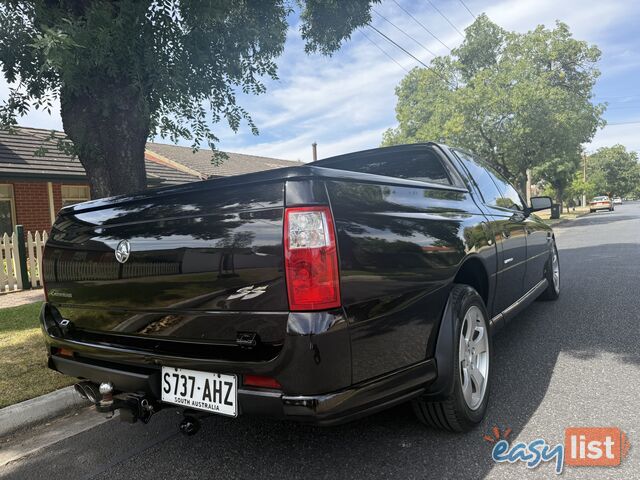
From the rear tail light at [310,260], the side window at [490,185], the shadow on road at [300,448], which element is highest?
the side window at [490,185]

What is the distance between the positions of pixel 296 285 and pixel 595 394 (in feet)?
Answer: 7.89

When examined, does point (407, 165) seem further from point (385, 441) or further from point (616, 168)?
point (616, 168)

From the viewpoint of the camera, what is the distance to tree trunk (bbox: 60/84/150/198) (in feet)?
15.3

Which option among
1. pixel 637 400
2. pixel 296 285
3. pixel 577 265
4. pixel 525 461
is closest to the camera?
pixel 296 285

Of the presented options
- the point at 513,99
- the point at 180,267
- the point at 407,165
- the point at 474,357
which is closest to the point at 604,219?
the point at 513,99

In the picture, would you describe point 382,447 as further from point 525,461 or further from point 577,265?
point 577,265

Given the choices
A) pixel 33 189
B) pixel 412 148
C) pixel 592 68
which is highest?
pixel 592 68

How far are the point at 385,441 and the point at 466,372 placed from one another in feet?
2.00

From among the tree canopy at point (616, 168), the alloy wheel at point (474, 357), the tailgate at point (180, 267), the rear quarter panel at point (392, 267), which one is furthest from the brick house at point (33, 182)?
the tree canopy at point (616, 168)

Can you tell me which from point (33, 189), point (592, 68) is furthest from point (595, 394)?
point (592, 68)

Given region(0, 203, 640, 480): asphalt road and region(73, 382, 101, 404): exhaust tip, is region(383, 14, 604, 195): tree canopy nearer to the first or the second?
region(0, 203, 640, 480): asphalt road

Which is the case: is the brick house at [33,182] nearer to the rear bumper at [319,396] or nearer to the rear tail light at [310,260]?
the rear bumper at [319,396]

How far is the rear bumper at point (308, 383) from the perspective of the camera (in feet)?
5.92

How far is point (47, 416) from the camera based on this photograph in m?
3.19
